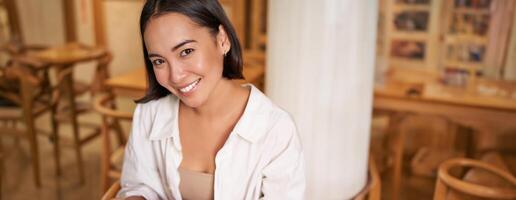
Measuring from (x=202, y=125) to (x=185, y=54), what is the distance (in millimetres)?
250

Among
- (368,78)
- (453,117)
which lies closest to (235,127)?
(368,78)

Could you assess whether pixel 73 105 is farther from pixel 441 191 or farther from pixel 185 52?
pixel 441 191

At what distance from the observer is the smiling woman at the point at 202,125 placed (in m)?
1.01

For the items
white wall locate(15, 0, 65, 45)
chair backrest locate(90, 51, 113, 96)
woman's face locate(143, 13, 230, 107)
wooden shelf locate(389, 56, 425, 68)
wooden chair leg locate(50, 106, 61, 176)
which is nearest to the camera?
woman's face locate(143, 13, 230, 107)

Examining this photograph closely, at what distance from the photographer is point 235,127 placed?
3.72ft

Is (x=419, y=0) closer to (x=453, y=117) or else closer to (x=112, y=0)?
(x=453, y=117)

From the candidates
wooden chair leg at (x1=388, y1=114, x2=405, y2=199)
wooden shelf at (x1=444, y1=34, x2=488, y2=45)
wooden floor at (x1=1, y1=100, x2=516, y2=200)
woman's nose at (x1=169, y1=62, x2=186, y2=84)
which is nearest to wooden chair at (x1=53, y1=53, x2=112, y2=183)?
wooden floor at (x1=1, y1=100, x2=516, y2=200)

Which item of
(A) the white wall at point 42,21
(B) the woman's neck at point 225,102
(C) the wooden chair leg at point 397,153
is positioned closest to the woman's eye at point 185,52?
(B) the woman's neck at point 225,102

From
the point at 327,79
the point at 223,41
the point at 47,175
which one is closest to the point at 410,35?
the point at 327,79

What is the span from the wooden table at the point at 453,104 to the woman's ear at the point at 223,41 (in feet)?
5.41

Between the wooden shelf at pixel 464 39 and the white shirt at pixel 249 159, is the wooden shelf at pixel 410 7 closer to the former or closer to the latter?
the wooden shelf at pixel 464 39

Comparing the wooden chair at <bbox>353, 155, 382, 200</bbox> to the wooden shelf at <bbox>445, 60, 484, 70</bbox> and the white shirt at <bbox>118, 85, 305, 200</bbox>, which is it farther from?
the wooden shelf at <bbox>445, 60, 484, 70</bbox>

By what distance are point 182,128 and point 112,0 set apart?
405cm

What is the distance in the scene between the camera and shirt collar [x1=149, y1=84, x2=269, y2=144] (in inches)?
44.3
